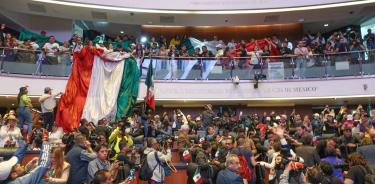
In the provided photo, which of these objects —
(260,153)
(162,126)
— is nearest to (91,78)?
(162,126)

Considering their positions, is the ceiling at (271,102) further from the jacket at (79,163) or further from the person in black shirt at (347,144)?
the jacket at (79,163)

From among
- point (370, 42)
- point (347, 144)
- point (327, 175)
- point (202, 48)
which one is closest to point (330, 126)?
point (347, 144)

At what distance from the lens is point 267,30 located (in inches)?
909

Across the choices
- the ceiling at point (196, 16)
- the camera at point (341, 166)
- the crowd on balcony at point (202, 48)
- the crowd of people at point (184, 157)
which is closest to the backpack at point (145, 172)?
the crowd of people at point (184, 157)

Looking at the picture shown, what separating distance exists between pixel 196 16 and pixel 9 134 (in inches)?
527

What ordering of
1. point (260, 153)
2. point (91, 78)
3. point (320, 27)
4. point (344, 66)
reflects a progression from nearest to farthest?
1. point (260, 153)
2. point (91, 78)
3. point (344, 66)
4. point (320, 27)

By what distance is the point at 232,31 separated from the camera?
23.2 m

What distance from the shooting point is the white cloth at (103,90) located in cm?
1102

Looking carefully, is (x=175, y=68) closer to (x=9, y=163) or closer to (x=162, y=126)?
(x=162, y=126)

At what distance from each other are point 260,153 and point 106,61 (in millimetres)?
5567

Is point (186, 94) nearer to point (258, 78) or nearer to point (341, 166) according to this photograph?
point (258, 78)

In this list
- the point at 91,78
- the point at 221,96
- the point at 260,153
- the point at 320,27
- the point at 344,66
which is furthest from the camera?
the point at 320,27

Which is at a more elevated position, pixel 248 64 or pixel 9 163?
pixel 248 64

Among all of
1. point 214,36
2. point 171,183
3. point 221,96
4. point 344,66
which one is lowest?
point 171,183
